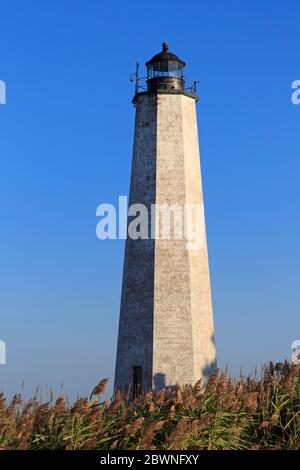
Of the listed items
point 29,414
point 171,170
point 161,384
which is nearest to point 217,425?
point 29,414

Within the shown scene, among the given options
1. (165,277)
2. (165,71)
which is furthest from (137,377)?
(165,71)

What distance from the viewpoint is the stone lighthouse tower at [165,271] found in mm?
25719

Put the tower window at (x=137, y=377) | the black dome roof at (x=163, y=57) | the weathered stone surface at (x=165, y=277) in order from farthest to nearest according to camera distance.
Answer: the black dome roof at (x=163, y=57) → the tower window at (x=137, y=377) → the weathered stone surface at (x=165, y=277)

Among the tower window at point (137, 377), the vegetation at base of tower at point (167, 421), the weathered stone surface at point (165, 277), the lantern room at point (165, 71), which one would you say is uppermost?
the lantern room at point (165, 71)

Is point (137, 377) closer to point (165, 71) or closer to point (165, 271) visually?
point (165, 271)

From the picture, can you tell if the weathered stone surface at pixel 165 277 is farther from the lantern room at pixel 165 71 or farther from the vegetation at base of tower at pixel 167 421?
the vegetation at base of tower at pixel 167 421

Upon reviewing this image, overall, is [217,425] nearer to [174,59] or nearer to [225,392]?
[225,392]

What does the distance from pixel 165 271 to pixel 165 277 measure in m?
0.23

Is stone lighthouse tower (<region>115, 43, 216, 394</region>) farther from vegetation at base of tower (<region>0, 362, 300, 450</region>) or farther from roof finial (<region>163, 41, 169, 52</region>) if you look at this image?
vegetation at base of tower (<region>0, 362, 300, 450</region>)

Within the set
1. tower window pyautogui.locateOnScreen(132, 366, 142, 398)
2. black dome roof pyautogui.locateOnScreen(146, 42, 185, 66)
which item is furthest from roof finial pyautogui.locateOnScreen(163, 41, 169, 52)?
tower window pyautogui.locateOnScreen(132, 366, 142, 398)

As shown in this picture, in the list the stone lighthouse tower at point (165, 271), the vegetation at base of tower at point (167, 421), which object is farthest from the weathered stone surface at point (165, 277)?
the vegetation at base of tower at point (167, 421)

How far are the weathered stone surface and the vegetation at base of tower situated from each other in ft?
42.6

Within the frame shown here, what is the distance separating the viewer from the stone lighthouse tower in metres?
25.7

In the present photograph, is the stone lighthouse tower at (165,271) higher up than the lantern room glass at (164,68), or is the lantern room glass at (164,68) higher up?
the lantern room glass at (164,68)
